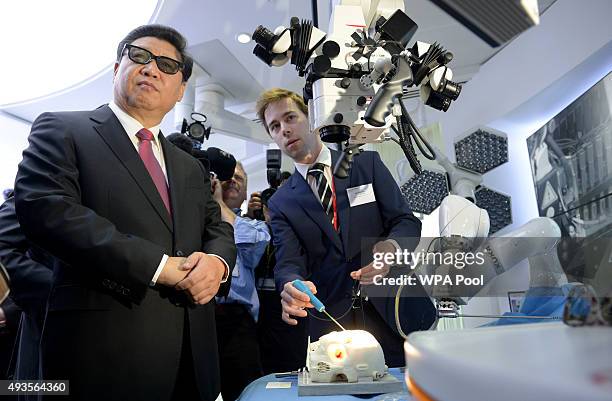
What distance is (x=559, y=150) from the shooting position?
202 cm

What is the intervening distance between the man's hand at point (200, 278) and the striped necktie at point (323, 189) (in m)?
0.62

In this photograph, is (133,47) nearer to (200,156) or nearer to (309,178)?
(200,156)

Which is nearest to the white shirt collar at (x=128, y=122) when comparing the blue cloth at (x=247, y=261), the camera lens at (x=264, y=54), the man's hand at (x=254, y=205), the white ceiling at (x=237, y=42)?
the camera lens at (x=264, y=54)

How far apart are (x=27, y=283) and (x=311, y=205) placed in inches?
36.5

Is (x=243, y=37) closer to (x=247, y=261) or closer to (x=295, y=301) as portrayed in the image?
(x=247, y=261)

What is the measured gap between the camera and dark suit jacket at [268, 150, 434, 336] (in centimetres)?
143

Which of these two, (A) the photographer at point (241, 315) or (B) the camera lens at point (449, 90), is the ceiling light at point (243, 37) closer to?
(A) the photographer at point (241, 315)

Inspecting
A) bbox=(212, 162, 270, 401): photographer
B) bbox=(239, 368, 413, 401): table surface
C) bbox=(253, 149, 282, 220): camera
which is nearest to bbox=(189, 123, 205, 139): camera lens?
bbox=(253, 149, 282, 220): camera

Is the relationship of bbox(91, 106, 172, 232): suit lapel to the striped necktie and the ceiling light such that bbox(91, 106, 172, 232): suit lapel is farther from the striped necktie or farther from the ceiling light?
the ceiling light

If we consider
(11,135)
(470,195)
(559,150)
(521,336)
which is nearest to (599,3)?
(559,150)

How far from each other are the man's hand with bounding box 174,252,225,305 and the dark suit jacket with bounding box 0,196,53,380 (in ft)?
1.67

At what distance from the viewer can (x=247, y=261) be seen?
203 centimetres

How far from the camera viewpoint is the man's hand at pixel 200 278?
0.97 m

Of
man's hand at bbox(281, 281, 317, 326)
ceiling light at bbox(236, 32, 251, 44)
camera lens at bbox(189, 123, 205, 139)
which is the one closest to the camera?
man's hand at bbox(281, 281, 317, 326)
